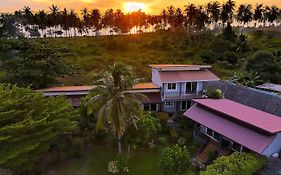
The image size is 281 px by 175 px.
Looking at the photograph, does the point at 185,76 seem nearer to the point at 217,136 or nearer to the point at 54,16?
the point at 217,136

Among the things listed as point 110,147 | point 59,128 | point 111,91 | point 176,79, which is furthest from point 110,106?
point 176,79

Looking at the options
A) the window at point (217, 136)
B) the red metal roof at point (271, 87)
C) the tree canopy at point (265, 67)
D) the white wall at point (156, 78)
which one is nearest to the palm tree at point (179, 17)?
the tree canopy at point (265, 67)

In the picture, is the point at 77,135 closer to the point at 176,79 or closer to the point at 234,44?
the point at 176,79

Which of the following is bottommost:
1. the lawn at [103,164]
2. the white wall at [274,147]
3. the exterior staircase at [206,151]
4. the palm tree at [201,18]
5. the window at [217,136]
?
the lawn at [103,164]

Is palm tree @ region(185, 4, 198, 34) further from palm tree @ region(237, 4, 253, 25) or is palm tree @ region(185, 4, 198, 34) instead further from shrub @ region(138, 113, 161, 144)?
shrub @ region(138, 113, 161, 144)

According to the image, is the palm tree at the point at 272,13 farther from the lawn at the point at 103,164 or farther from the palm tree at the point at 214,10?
Result: the lawn at the point at 103,164

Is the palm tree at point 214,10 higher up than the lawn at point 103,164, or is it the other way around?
the palm tree at point 214,10

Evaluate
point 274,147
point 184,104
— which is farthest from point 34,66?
point 274,147
